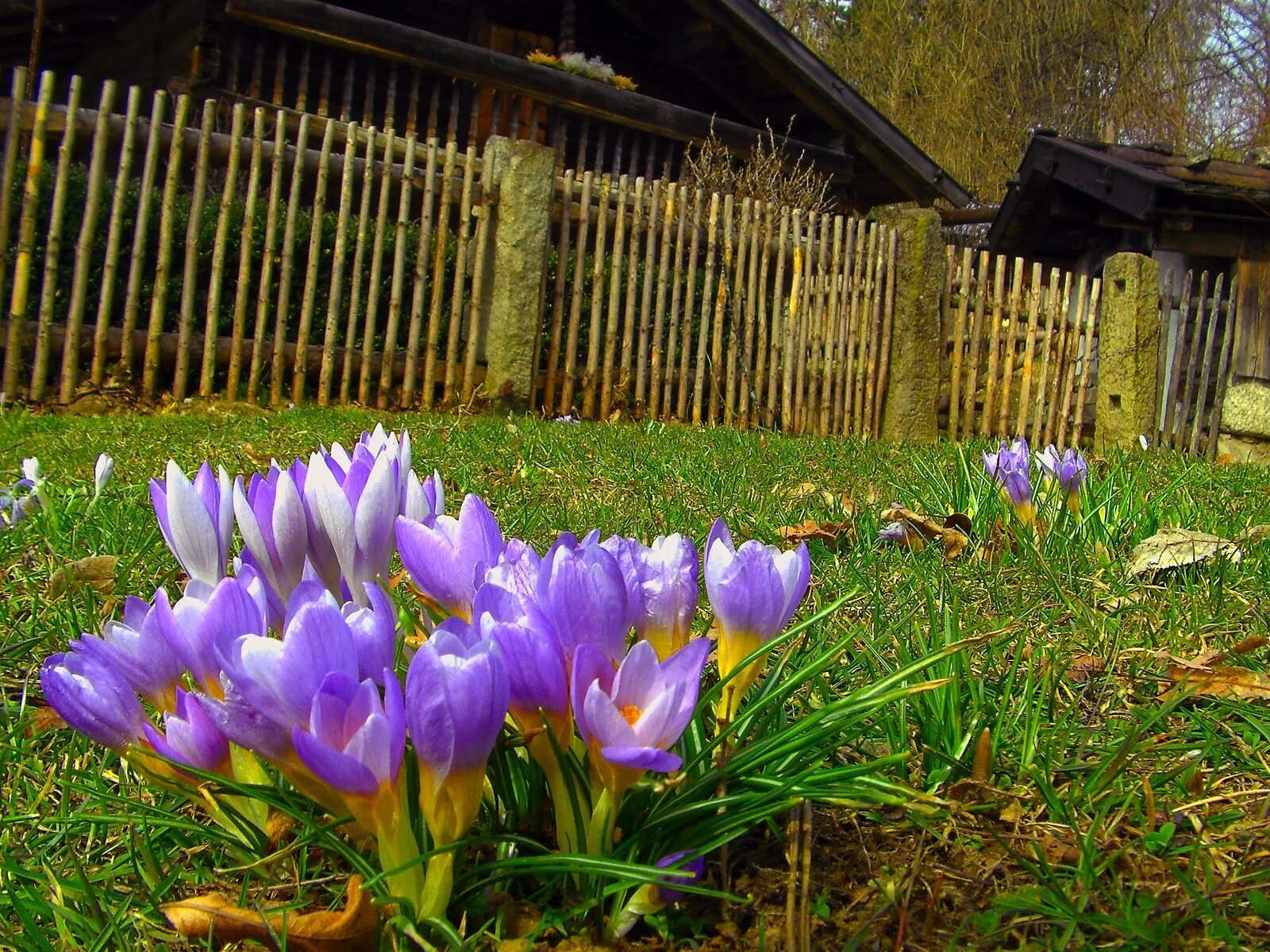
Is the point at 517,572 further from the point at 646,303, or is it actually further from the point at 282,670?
the point at 646,303

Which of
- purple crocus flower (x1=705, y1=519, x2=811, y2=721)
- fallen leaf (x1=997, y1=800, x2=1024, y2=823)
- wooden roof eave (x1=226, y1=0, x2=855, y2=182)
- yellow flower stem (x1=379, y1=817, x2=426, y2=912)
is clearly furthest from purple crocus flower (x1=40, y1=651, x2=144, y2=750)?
wooden roof eave (x1=226, y1=0, x2=855, y2=182)

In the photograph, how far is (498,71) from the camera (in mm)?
11172

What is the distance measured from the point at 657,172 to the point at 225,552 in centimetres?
1287

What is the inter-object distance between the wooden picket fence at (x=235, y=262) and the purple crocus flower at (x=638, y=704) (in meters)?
5.94

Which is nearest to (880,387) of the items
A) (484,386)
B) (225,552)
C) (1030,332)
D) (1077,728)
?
(1030,332)

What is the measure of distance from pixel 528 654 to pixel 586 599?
0.22 ft

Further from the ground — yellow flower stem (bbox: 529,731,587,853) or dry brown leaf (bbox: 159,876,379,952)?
yellow flower stem (bbox: 529,731,587,853)

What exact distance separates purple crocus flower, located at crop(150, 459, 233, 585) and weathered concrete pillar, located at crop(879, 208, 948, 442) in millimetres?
7877

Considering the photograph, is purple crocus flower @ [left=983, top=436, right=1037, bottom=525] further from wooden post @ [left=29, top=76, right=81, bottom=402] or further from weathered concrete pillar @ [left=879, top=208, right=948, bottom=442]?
weathered concrete pillar @ [left=879, top=208, right=948, bottom=442]

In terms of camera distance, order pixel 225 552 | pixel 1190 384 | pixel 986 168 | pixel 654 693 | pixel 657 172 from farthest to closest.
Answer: pixel 986 168
pixel 657 172
pixel 1190 384
pixel 225 552
pixel 654 693

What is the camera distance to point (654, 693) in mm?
823

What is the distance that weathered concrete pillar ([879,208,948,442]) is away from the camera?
860 cm

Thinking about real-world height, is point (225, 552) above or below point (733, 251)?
below

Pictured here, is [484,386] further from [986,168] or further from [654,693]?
[986,168]
